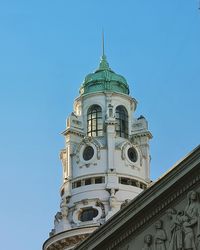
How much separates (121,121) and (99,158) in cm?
551

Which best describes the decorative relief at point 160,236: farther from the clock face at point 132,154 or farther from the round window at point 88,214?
the clock face at point 132,154

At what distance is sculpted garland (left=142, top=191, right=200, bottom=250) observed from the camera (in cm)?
2556

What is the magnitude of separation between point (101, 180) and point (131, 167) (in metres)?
3.27

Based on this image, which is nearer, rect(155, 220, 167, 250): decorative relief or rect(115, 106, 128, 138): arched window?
rect(155, 220, 167, 250): decorative relief

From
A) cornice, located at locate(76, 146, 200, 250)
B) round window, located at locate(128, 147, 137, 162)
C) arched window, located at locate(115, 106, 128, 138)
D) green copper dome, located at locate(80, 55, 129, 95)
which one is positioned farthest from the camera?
green copper dome, located at locate(80, 55, 129, 95)

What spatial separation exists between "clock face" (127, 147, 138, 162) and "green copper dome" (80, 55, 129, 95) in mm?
6518

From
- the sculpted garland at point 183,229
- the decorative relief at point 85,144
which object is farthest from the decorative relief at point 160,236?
the decorative relief at point 85,144

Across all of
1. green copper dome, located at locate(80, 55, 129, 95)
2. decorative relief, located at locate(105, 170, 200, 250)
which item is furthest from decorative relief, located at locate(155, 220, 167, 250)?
green copper dome, located at locate(80, 55, 129, 95)

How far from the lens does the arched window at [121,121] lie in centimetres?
7844

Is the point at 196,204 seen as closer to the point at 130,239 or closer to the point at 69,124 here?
the point at 130,239

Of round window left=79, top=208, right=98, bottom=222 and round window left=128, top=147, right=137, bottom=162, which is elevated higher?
round window left=128, top=147, right=137, bottom=162

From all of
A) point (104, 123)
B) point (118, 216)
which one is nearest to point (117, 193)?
point (104, 123)

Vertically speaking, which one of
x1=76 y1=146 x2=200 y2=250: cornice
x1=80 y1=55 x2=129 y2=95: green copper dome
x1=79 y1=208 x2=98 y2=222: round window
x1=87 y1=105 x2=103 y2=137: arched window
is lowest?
x1=76 y1=146 x2=200 y2=250: cornice

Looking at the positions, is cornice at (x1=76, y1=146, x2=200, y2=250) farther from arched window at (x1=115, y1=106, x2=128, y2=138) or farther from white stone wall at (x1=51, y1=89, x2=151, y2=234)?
arched window at (x1=115, y1=106, x2=128, y2=138)
